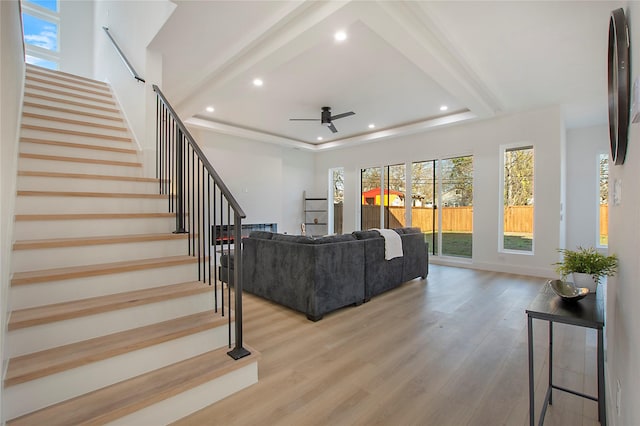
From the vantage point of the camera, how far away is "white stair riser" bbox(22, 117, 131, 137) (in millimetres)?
3156

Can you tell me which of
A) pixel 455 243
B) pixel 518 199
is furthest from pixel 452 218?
pixel 518 199

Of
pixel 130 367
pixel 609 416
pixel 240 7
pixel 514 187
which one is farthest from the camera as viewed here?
pixel 514 187

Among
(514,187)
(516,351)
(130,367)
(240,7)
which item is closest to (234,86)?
(240,7)

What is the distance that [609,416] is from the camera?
155 cm

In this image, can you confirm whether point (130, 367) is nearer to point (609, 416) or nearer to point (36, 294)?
point (36, 294)

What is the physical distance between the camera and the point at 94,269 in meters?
2.00

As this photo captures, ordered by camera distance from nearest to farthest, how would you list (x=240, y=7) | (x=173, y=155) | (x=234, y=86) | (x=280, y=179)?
(x=240, y=7)
(x=173, y=155)
(x=234, y=86)
(x=280, y=179)

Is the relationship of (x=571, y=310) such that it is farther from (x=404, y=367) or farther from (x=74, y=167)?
(x=74, y=167)

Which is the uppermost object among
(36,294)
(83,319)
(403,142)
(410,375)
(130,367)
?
(403,142)

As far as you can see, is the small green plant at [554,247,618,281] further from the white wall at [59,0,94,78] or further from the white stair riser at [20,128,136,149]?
the white wall at [59,0,94,78]

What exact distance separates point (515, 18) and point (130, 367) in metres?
4.31

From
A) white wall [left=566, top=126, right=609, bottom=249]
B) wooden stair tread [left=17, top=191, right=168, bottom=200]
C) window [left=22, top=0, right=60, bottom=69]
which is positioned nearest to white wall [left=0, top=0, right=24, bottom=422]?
wooden stair tread [left=17, top=191, right=168, bottom=200]

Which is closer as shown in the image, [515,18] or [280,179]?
[515,18]

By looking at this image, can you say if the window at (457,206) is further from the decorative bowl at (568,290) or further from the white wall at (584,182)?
the decorative bowl at (568,290)
